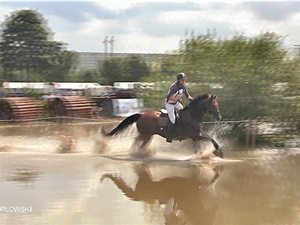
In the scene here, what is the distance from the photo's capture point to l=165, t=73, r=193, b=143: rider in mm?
13430

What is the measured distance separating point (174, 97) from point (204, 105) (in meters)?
0.89

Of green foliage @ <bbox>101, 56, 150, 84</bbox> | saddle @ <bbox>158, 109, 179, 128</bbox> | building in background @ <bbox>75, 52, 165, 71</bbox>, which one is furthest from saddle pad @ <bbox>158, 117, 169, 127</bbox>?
building in background @ <bbox>75, 52, 165, 71</bbox>

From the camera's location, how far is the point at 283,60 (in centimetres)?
1731

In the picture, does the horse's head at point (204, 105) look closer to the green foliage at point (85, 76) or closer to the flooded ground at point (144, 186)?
the flooded ground at point (144, 186)

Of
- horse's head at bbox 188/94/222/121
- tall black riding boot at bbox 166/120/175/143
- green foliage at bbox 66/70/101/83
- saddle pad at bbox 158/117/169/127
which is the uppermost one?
horse's head at bbox 188/94/222/121

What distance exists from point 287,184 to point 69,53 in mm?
66986

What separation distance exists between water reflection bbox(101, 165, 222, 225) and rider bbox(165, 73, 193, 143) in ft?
4.37

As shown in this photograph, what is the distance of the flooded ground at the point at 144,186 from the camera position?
8.07 metres

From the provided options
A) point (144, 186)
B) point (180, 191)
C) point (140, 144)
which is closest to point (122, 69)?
point (140, 144)

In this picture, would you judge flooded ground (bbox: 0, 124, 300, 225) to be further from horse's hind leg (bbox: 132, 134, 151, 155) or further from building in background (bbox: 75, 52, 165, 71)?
building in background (bbox: 75, 52, 165, 71)

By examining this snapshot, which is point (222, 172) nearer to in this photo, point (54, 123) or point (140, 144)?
point (140, 144)

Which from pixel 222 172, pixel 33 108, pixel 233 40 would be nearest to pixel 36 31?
pixel 33 108

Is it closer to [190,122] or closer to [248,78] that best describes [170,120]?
[190,122]

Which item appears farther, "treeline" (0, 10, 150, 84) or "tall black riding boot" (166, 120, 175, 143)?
"treeline" (0, 10, 150, 84)
